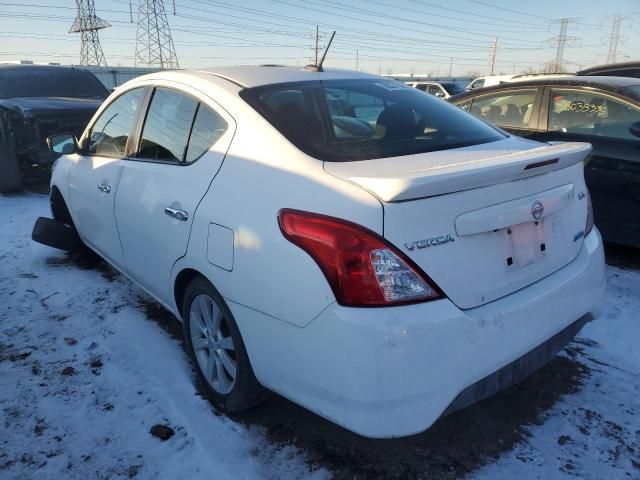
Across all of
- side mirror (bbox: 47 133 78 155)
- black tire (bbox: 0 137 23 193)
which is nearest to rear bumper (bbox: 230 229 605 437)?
side mirror (bbox: 47 133 78 155)

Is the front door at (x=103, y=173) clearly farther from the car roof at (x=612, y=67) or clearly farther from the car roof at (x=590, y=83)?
the car roof at (x=612, y=67)

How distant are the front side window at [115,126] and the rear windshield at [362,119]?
3.83 ft

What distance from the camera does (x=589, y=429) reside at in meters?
2.34

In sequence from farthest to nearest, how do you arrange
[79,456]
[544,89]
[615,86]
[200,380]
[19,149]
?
[19,149] < [544,89] < [615,86] < [200,380] < [79,456]

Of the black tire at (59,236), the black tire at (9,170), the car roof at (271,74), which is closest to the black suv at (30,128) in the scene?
the black tire at (9,170)

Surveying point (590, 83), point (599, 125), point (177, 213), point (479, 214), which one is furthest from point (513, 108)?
point (177, 213)

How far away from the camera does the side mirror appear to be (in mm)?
4016

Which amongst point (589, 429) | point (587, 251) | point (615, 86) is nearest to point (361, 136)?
point (587, 251)

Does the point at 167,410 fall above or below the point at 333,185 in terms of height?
below

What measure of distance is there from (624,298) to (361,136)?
8.20 feet

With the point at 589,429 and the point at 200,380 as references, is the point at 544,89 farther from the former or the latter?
the point at 200,380

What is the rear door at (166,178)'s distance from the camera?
2.42m

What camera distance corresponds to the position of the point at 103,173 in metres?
3.41

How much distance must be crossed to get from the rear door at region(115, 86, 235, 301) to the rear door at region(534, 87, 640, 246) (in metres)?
3.34
